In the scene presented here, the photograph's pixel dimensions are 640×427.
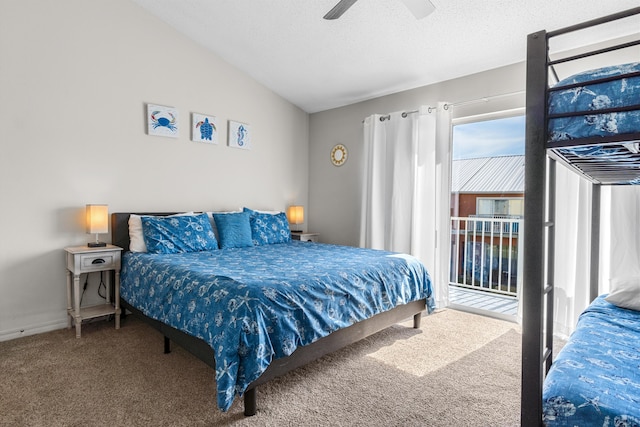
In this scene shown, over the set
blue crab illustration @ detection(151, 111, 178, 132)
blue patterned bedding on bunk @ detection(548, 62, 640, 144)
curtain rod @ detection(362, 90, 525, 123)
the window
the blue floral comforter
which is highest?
curtain rod @ detection(362, 90, 525, 123)

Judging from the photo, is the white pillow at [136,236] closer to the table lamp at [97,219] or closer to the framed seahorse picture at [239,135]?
the table lamp at [97,219]

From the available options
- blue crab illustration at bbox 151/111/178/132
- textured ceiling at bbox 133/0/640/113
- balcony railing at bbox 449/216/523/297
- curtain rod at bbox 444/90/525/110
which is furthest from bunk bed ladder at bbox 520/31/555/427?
blue crab illustration at bbox 151/111/178/132

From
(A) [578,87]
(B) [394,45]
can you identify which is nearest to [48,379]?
(A) [578,87]

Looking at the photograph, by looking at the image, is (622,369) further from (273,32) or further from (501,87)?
(273,32)

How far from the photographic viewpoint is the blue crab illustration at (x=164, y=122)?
145 inches

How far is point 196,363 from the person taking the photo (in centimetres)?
248

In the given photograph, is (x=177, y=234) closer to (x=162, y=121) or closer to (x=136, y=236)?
(x=136, y=236)

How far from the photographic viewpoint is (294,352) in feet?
6.84

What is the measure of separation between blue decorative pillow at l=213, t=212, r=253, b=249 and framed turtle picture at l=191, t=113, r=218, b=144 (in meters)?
0.91

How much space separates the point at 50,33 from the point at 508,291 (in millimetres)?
5470

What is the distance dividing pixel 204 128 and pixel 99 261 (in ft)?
5.91

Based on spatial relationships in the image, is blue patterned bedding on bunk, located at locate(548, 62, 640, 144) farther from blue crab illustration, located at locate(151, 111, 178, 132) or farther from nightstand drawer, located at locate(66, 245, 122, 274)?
blue crab illustration, located at locate(151, 111, 178, 132)

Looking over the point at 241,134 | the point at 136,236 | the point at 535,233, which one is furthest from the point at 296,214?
the point at 535,233

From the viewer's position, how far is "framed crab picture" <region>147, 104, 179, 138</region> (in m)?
3.68
